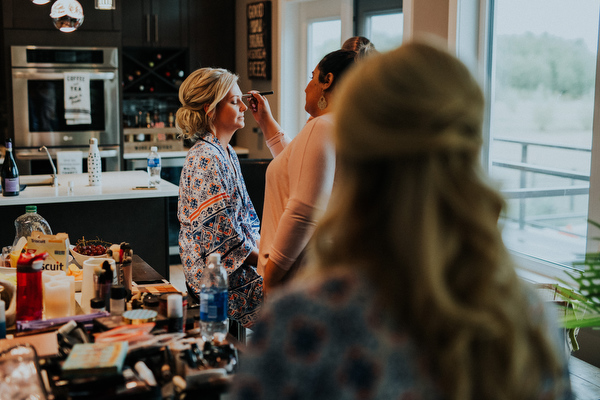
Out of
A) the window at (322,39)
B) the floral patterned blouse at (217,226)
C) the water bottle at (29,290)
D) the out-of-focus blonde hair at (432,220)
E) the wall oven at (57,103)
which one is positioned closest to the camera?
the out-of-focus blonde hair at (432,220)

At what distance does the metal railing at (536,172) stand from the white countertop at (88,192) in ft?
6.29

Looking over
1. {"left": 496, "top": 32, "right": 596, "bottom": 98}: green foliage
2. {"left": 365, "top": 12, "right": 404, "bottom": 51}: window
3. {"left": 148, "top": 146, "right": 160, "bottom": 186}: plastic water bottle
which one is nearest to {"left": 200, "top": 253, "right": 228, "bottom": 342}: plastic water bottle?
{"left": 496, "top": 32, "right": 596, "bottom": 98}: green foliage

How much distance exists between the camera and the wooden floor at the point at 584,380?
2.46 meters

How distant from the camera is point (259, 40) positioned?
5477 mm

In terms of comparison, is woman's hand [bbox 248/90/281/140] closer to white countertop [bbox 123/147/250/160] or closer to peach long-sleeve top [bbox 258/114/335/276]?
peach long-sleeve top [bbox 258/114/335/276]

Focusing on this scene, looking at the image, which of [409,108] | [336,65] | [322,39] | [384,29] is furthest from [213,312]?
[322,39]

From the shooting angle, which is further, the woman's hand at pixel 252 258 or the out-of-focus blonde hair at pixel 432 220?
the woman's hand at pixel 252 258

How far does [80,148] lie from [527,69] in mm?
3758

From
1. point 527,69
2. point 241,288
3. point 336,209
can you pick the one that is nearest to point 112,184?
point 241,288

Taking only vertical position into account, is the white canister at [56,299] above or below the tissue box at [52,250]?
below

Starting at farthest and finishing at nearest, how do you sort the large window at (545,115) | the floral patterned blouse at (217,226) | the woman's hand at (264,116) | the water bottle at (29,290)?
1. the large window at (545,115)
2. the woman's hand at (264,116)
3. the floral patterned blouse at (217,226)
4. the water bottle at (29,290)

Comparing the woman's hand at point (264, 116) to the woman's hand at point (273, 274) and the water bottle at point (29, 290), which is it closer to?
the woman's hand at point (273, 274)

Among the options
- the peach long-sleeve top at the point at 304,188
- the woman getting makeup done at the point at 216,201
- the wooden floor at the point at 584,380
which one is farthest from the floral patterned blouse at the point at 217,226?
the wooden floor at the point at 584,380

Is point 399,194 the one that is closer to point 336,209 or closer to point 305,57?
point 336,209
